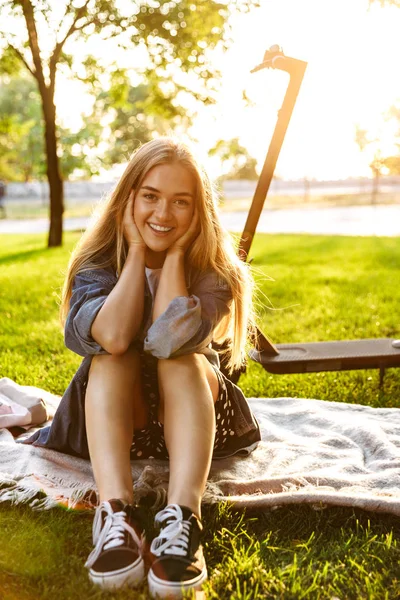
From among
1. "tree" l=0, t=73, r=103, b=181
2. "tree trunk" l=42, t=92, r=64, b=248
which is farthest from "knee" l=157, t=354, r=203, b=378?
"tree" l=0, t=73, r=103, b=181

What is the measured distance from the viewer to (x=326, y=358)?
337 centimetres

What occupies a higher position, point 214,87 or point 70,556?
point 214,87

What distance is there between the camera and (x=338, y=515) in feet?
7.50

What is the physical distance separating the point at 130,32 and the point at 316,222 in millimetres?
8032

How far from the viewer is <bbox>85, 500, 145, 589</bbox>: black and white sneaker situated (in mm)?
1764

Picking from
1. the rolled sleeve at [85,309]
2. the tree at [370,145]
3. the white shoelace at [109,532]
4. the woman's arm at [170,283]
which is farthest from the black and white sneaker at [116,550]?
the tree at [370,145]

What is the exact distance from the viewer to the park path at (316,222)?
44.3ft

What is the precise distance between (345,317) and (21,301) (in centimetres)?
282

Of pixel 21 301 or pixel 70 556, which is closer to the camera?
pixel 70 556

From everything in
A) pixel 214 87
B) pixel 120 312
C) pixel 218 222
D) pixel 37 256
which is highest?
pixel 214 87

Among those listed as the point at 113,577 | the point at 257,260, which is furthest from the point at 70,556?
the point at 257,260

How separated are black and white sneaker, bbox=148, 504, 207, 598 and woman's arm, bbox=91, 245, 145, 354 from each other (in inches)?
20.6

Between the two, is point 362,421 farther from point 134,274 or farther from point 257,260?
point 257,260

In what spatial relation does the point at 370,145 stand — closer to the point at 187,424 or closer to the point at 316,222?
the point at 316,222
